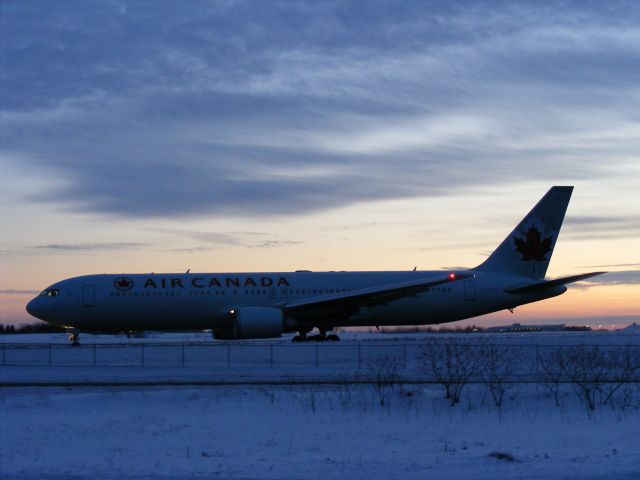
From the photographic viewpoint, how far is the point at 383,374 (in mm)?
28312

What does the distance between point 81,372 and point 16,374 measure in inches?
83.6

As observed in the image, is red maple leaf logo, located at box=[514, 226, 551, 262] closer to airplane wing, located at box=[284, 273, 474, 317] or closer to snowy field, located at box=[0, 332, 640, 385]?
airplane wing, located at box=[284, 273, 474, 317]

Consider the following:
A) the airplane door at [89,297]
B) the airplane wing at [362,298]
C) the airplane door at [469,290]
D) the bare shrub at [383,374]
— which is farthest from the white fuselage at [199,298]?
the bare shrub at [383,374]

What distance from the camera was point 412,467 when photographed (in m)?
13.8

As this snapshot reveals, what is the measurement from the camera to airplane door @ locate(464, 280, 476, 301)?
46062mm

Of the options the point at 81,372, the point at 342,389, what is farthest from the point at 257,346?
the point at 342,389

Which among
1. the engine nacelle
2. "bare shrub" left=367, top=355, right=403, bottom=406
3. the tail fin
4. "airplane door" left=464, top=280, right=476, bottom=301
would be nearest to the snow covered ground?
"bare shrub" left=367, top=355, right=403, bottom=406

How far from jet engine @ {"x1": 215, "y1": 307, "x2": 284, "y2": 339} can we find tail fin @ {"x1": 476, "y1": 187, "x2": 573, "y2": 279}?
1336 cm

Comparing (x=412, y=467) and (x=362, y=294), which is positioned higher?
(x=362, y=294)

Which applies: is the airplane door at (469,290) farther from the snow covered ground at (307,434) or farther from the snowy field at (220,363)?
the snow covered ground at (307,434)

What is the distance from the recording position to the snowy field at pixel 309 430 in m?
13.6

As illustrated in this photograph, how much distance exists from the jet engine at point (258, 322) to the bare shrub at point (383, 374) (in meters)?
6.83

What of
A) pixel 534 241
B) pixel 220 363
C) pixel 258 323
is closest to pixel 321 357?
pixel 220 363

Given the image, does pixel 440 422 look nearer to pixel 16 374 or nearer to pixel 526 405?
pixel 526 405
